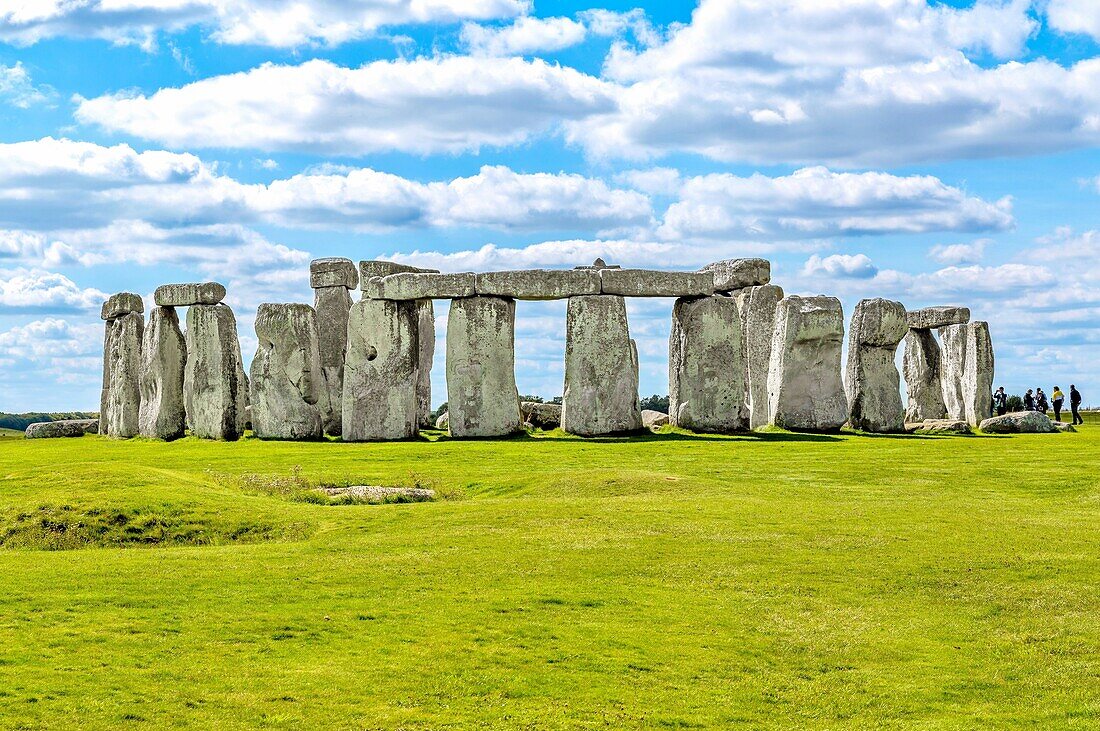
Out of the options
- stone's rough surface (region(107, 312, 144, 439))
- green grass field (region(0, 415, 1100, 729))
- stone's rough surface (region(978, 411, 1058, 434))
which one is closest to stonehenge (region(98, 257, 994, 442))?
stone's rough surface (region(107, 312, 144, 439))

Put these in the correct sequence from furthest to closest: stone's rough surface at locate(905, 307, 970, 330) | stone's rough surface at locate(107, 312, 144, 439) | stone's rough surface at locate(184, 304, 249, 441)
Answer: stone's rough surface at locate(905, 307, 970, 330), stone's rough surface at locate(107, 312, 144, 439), stone's rough surface at locate(184, 304, 249, 441)

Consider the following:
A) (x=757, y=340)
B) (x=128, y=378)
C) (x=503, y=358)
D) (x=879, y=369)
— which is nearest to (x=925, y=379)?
(x=879, y=369)

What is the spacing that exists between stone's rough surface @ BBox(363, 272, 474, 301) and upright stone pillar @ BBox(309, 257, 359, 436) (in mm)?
4914

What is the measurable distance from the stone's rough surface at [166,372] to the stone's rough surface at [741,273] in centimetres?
1487

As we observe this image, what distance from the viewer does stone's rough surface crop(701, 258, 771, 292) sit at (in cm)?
3472

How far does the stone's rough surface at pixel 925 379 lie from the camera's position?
40.8m

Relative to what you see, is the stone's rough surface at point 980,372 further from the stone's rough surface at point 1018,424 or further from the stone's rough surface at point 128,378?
the stone's rough surface at point 128,378

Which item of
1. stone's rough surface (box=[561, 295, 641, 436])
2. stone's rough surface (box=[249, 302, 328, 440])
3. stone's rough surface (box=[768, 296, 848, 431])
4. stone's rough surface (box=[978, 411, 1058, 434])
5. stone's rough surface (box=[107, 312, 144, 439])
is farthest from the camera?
stone's rough surface (box=[107, 312, 144, 439])

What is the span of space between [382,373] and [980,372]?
64.6 feet

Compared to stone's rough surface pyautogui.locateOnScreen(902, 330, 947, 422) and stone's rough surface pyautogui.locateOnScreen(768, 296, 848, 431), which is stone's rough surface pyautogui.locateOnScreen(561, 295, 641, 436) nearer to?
stone's rough surface pyautogui.locateOnScreen(768, 296, 848, 431)

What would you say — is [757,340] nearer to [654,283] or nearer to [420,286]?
[654,283]

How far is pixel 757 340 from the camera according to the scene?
35.9 m

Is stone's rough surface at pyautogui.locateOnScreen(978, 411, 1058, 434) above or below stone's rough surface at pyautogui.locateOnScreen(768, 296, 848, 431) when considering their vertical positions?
below

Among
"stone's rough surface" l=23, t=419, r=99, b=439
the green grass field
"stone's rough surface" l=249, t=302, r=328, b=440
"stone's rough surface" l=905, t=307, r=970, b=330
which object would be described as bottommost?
the green grass field
